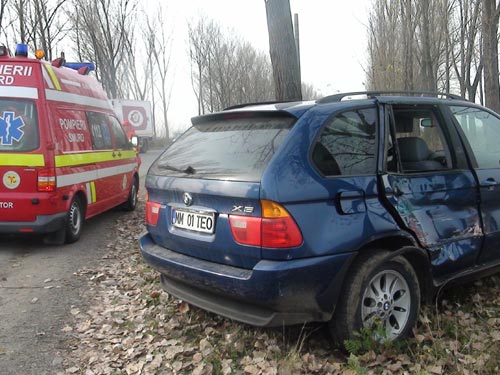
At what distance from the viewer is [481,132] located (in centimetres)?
431

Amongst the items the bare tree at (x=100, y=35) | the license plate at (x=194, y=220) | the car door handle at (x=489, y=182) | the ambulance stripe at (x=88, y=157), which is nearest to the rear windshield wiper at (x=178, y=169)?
the license plate at (x=194, y=220)

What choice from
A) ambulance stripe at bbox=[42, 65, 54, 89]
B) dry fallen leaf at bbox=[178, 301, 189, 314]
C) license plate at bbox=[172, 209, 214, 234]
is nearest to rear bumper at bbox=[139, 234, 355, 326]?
license plate at bbox=[172, 209, 214, 234]

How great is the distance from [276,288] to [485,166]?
2349 millimetres

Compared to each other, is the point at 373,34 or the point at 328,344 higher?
the point at 373,34

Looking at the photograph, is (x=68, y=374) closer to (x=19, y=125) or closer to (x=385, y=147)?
(x=385, y=147)

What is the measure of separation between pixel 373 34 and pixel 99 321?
2059 cm

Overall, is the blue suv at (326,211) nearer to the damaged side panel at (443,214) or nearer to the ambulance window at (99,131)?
the damaged side panel at (443,214)

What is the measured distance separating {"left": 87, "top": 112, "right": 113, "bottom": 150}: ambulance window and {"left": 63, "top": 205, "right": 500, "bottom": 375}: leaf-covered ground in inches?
140

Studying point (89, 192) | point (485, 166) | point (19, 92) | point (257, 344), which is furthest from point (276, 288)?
point (89, 192)

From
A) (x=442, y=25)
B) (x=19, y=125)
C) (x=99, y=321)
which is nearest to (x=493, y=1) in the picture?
(x=442, y=25)

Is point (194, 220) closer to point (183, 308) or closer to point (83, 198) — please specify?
point (183, 308)

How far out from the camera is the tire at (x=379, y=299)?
308 centimetres

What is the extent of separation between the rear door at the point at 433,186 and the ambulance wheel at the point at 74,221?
4413mm

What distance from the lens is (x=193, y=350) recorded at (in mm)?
3459
